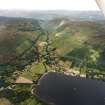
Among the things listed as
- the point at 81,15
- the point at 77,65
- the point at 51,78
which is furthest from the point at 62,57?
the point at 81,15

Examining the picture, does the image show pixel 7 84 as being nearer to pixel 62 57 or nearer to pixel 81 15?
pixel 62 57

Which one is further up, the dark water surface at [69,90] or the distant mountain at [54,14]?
the distant mountain at [54,14]

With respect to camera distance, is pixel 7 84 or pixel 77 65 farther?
pixel 77 65

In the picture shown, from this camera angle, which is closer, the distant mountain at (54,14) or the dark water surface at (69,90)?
the dark water surface at (69,90)

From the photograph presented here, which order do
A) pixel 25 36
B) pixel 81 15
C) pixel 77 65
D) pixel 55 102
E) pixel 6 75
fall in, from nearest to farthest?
pixel 55 102, pixel 6 75, pixel 77 65, pixel 25 36, pixel 81 15

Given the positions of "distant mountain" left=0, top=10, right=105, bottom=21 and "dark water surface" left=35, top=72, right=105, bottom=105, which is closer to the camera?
"dark water surface" left=35, top=72, right=105, bottom=105

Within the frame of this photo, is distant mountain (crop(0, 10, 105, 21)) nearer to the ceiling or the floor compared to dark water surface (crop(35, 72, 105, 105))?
nearer to the ceiling

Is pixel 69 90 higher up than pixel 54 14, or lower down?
lower down

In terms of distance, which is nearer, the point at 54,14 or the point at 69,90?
the point at 69,90
